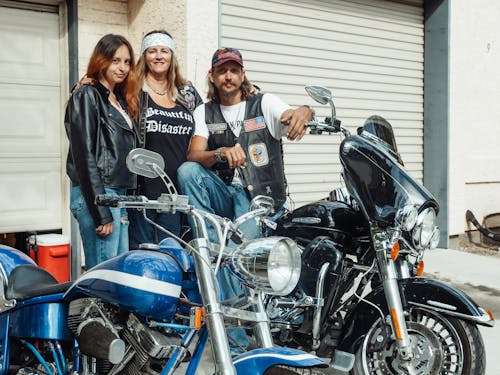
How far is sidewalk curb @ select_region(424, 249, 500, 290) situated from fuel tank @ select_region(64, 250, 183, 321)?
4.61 meters

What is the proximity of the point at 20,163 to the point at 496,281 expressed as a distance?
14.4ft

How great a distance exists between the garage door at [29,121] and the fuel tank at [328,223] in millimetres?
2758

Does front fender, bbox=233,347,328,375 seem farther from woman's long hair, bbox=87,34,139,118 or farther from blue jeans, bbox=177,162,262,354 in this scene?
woman's long hair, bbox=87,34,139,118

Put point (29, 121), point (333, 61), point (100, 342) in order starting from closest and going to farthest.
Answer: point (100, 342) → point (29, 121) → point (333, 61)

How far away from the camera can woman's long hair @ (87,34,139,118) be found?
152 inches

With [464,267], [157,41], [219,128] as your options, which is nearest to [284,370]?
[219,128]

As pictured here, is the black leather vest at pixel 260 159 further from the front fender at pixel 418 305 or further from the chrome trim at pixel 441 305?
the chrome trim at pixel 441 305

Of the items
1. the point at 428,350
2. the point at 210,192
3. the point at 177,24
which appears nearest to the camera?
the point at 428,350

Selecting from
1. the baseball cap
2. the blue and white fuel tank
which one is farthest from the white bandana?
the blue and white fuel tank

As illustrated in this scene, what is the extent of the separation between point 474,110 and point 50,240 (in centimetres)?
577

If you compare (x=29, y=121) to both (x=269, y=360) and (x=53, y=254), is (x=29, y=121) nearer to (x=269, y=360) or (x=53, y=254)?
(x=53, y=254)

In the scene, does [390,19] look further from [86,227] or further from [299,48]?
[86,227]

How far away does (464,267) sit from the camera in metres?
7.11

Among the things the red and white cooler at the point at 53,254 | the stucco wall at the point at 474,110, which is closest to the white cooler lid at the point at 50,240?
the red and white cooler at the point at 53,254
